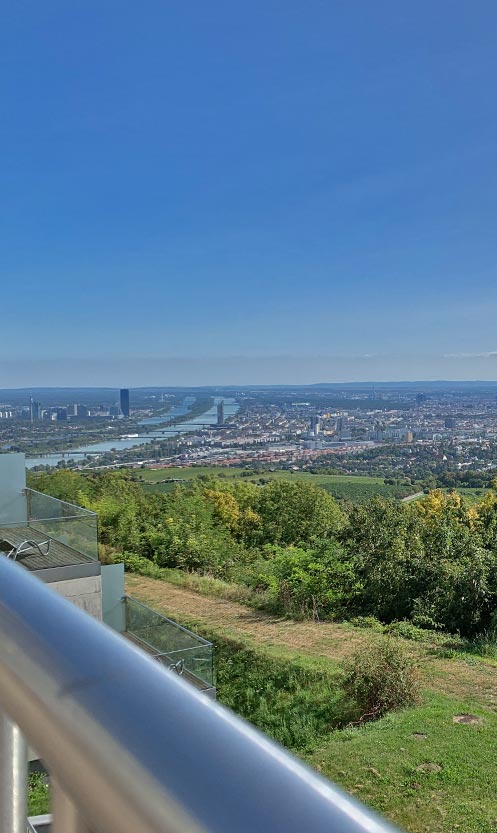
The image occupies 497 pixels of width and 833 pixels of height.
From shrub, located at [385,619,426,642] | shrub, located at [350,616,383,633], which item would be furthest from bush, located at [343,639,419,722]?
shrub, located at [350,616,383,633]

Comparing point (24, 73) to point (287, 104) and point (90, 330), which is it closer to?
point (287, 104)

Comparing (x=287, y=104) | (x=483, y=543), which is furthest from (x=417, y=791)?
(x=287, y=104)

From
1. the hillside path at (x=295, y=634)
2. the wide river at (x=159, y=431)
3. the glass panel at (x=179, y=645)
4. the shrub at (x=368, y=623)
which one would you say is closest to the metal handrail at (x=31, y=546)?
the glass panel at (x=179, y=645)

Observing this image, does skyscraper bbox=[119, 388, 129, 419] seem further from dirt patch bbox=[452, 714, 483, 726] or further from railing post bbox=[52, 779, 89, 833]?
railing post bbox=[52, 779, 89, 833]

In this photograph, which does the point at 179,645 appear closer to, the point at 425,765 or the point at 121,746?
the point at 425,765

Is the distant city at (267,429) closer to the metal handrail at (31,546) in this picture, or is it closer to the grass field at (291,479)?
the grass field at (291,479)

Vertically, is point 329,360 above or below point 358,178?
below
